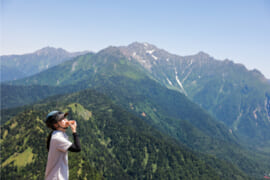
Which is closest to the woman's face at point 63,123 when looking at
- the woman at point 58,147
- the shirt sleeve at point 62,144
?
the woman at point 58,147

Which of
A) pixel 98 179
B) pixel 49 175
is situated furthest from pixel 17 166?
pixel 49 175

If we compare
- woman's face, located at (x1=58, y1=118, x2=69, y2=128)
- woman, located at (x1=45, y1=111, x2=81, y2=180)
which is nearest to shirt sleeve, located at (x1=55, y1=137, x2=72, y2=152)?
woman, located at (x1=45, y1=111, x2=81, y2=180)

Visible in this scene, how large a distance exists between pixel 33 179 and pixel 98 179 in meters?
54.9

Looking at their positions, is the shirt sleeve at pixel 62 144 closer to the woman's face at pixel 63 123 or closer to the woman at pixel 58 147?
the woman at pixel 58 147

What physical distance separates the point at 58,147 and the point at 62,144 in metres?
0.29

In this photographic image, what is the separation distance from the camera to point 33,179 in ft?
592

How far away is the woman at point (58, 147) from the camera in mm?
11445

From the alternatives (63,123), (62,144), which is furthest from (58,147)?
(63,123)

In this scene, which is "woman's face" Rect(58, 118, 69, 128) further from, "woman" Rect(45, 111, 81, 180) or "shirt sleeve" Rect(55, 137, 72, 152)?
"shirt sleeve" Rect(55, 137, 72, 152)

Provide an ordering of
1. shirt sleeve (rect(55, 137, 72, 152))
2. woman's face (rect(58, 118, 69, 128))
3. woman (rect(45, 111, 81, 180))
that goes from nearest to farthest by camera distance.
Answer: shirt sleeve (rect(55, 137, 72, 152))
woman (rect(45, 111, 81, 180))
woman's face (rect(58, 118, 69, 128))

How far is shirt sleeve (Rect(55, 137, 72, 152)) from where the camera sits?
11344 mm

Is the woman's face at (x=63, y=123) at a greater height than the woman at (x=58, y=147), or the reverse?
the woman's face at (x=63, y=123)

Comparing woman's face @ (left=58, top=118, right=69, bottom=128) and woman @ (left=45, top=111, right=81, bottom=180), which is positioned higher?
woman's face @ (left=58, top=118, right=69, bottom=128)

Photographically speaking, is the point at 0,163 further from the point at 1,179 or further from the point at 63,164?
the point at 63,164
